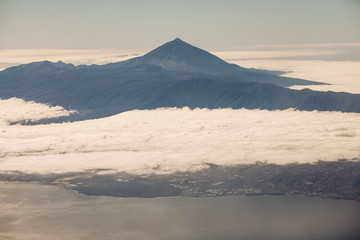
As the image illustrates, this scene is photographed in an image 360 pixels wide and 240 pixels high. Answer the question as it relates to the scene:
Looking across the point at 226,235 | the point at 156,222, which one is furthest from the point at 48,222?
the point at 226,235

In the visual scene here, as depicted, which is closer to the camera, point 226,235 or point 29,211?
point 226,235

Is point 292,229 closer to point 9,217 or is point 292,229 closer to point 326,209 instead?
point 326,209

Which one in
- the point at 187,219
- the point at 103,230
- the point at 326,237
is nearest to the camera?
the point at 326,237

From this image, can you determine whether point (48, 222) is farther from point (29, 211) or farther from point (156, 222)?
point (156, 222)

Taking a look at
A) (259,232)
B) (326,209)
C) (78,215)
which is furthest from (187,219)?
(326,209)

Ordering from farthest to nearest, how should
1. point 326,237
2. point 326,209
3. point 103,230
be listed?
point 326,209 < point 103,230 < point 326,237

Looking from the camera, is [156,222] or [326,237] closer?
[326,237]
